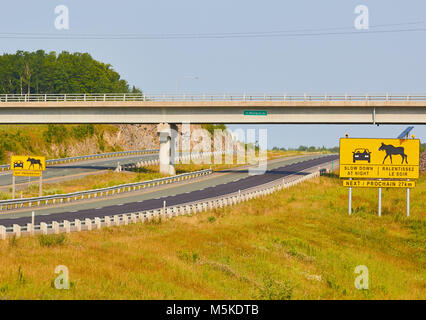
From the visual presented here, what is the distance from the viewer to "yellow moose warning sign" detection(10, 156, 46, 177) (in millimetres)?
54675

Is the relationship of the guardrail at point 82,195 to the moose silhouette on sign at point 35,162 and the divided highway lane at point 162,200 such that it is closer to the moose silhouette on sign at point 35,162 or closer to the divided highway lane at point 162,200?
the moose silhouette on sign at point 35,162

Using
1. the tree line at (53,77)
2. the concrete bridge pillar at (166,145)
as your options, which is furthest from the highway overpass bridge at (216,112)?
the tree line at (53,77)

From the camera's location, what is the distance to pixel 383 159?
55156 mm

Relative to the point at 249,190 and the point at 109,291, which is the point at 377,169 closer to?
the point at 249,190

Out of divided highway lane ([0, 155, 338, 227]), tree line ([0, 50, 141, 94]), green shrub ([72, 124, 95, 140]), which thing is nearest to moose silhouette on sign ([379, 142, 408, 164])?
divided highway lane ([0, 155, 338, 227])

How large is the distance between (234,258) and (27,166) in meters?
27.0

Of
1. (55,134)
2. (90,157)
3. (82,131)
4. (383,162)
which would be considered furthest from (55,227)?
(82,131)

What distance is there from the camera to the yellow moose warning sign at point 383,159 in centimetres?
5506

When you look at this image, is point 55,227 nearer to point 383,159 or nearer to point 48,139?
point 383,159

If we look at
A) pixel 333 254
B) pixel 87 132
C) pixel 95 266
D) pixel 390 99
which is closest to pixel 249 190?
pixel 390 99

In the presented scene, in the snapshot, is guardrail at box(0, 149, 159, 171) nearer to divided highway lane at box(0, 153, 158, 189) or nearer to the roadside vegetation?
divided highway lane at box(0, 153, 158, 189)

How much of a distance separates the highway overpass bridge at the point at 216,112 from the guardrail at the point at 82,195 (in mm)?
5157

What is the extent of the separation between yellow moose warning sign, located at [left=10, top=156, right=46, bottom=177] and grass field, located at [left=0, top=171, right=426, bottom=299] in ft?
51.1
